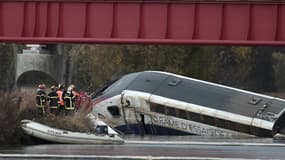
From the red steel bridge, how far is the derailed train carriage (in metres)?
10.7

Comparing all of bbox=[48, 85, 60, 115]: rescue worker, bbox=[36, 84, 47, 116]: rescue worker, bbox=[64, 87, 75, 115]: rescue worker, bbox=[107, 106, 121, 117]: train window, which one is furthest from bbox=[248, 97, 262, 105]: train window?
bbox=[36, 84, 47, 116]: rescue worker

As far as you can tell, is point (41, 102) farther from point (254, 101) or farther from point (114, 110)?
point (254, 101)

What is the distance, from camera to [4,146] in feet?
77.7

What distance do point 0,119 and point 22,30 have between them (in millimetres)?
4730

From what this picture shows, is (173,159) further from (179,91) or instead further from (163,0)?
(179,91)

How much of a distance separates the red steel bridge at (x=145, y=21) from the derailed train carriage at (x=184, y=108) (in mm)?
10674

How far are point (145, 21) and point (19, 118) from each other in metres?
5.51

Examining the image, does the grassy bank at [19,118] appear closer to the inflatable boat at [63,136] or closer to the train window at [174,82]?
the inflatable boat at [63,136]

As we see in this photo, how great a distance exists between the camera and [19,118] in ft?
81.9

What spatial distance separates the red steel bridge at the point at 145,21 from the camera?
1046 inches

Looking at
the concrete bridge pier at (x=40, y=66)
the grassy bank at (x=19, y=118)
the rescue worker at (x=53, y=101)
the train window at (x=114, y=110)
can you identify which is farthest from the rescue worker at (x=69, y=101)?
the concrete bridge pier at (x=40, y=66)

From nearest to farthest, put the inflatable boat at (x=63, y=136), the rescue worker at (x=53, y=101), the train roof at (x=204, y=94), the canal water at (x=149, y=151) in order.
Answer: the canal water at (x=149, y=151) → the inflatable boat at (x=63, y=136) → the rescue worker at (x=53, y=101) → the train roof at (x=204, y=94)

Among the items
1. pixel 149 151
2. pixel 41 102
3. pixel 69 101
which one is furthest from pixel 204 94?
pixel 149 151

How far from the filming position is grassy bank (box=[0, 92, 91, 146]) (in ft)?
78.9
